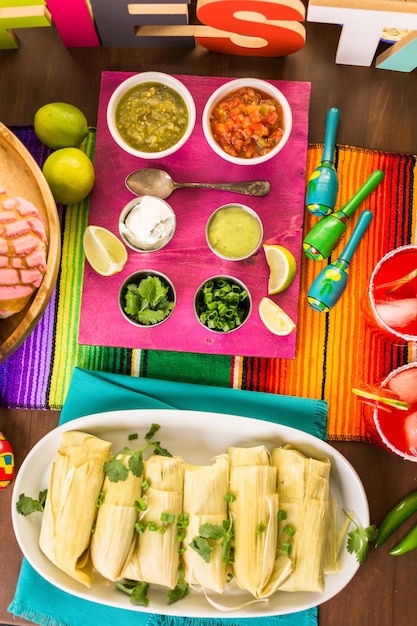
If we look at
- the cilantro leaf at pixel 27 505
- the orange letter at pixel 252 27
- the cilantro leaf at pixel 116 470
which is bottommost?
the cilantro leaf at pixel 27 505

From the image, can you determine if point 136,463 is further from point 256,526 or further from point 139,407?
point 256,526

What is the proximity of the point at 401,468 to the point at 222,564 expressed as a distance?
23.5 inches

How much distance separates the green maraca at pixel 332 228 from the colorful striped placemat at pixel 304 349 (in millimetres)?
52

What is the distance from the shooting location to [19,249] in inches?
51.2

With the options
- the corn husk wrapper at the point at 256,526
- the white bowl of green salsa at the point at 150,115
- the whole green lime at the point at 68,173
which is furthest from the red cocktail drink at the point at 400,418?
the whole green lime at the point at 68,173

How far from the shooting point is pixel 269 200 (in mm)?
1738

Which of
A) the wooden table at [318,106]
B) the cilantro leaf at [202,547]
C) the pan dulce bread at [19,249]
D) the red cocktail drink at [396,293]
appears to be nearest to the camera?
the pan dulce bread at [19,249]

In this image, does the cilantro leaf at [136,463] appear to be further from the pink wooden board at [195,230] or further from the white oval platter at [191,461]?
the pink wooden board at [195,230]

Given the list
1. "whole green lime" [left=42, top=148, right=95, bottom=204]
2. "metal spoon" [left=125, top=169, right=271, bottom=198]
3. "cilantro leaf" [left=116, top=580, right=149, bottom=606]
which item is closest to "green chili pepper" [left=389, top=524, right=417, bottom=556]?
"cilantro leaf" [left=116, top=580, right=149, bottom=606]

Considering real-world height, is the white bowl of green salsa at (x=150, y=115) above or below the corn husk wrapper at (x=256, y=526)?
above

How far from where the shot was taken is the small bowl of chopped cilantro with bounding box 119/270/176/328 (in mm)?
1667

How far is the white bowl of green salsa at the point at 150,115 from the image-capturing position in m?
1.69

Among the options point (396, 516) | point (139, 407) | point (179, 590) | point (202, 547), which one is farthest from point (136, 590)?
point (396, 516)

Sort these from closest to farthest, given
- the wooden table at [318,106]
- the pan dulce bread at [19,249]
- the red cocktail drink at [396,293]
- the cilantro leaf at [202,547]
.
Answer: the pan dulce bread at [19,249] → the cilantro leaf at [202,547] → the red cocktail drink at [396,293] → the wooden table at [318,106]
